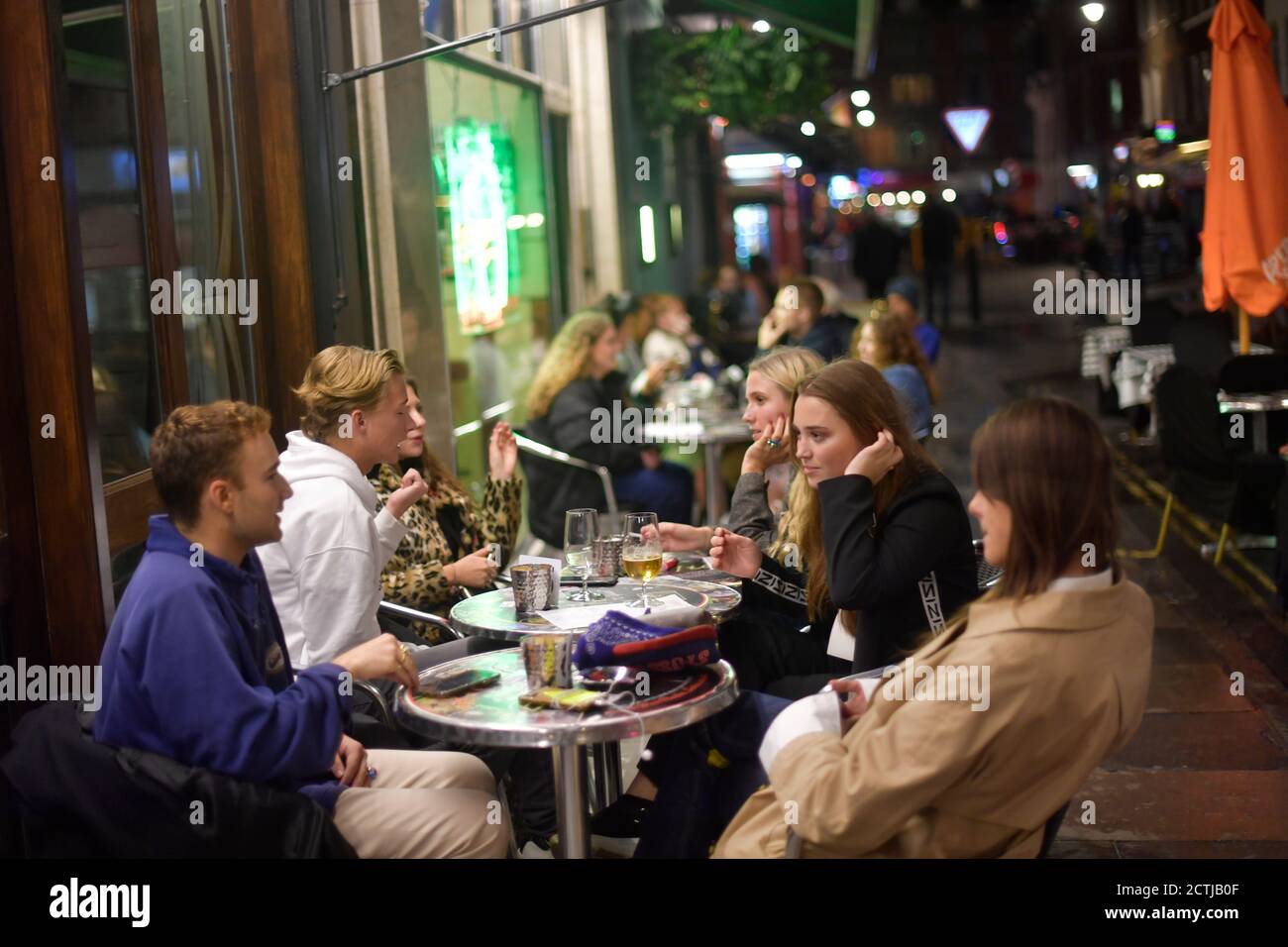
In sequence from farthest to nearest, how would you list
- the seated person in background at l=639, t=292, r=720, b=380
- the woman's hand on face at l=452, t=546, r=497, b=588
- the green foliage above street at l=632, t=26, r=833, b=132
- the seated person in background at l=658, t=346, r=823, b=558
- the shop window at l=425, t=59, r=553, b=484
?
the green foliage above street at l=632, t=26, r=833, b=132, the seated person in background at l=639, t=292, r=720, b=380, the shop window at l=425, t=59, r=553, b=484, the seated person in background at l=658, t=346, r=823, b=558, the woman's hand on face at l=452, t=546, r=497, b=588

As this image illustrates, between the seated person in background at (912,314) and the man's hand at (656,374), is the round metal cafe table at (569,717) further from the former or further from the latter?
the man's hand at (656,374)

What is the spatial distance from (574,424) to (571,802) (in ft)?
14.1

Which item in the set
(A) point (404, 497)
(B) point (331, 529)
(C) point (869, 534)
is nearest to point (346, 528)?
(B) point (331, 529)

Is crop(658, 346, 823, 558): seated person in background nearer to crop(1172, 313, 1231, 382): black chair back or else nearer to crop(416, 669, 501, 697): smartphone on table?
crop(416, 669, 501, 697): smartphone on table

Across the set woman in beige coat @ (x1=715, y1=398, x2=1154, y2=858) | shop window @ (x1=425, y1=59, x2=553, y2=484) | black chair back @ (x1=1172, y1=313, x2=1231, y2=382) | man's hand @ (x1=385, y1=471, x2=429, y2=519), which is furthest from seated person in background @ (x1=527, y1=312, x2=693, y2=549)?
black chair back @ (x1=1172, y1=313, x2=1231, y2=382)

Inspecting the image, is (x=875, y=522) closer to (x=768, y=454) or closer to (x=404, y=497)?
(x=768, y=454)

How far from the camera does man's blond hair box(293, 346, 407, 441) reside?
4.05 meters

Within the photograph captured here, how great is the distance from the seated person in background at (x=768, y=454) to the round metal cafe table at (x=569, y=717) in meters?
1.41

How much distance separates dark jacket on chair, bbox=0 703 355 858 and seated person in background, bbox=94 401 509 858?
0.19 ft

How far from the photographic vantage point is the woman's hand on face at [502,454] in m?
5.11

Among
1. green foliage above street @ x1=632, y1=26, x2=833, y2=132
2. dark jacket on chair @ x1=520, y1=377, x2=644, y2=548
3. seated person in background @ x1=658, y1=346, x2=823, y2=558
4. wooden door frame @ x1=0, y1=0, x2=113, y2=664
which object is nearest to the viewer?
wooden door frame @ x1=0, y1=0, x2=113, y2=664

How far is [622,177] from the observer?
1388 cm

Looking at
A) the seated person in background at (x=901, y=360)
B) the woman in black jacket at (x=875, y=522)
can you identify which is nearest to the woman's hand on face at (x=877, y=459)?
the woman in black jacket at (x=875, y=522)
